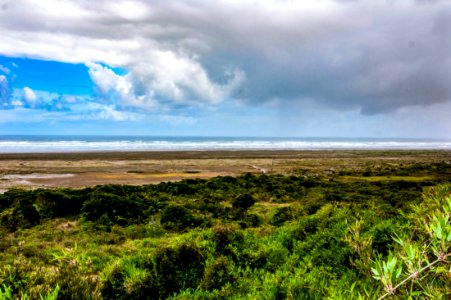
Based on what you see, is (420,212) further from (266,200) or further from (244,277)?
(266,200)

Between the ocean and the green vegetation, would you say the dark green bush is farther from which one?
the ocean

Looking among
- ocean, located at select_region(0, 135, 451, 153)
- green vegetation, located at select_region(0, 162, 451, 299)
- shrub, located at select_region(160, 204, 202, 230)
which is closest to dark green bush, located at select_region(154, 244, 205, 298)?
green vegetation, located at select_region(0, 162, 451, 299)

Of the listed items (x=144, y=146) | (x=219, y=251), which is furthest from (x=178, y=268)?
(x=144, y=146)

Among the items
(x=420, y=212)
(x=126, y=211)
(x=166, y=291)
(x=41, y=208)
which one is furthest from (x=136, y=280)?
(x=41, y=208)

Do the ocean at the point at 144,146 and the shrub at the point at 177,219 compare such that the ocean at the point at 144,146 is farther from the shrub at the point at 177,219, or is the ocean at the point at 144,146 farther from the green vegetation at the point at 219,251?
the shrub at the point at 177,219

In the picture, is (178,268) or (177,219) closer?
(178,268)

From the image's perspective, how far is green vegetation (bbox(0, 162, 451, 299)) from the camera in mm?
3102

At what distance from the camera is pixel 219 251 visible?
22.6ft

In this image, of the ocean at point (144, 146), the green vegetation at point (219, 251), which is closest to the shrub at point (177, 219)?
the green vegetation at point (219, 251)

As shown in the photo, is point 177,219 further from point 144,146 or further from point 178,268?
point 144,146

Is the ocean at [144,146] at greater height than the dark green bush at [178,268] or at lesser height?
greater

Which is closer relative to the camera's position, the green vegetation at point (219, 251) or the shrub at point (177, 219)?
the green vegetation at point (219, 251)

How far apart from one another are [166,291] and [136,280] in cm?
55

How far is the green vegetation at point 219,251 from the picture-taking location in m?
3.10
